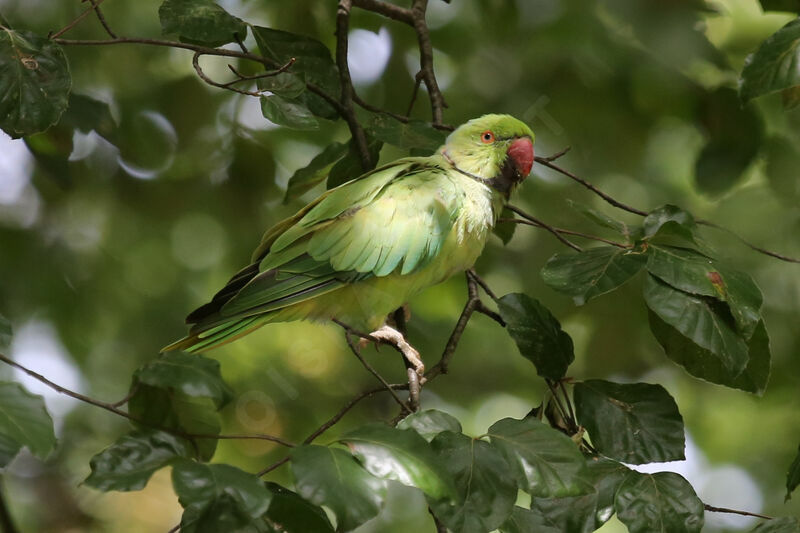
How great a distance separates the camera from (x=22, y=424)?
1244 mm

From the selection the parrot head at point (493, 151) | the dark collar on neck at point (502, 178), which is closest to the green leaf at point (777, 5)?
the parrot head at point (493, 151)

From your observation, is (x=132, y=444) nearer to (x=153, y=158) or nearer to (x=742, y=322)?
(x=742, y=322)

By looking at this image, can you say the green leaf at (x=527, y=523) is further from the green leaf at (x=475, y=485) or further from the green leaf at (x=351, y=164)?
the green leaf at (x=351, y=164)

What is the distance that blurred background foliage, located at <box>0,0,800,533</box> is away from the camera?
3646 millimetres

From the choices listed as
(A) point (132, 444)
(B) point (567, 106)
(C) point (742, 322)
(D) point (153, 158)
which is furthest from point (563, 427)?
(D) point (153, 158)

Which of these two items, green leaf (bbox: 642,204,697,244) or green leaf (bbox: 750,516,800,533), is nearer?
green leaf (bbox: 750,516,800,533)

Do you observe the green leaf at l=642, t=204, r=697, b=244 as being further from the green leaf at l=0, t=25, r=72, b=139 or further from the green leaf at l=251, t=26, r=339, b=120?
the green leaf at l=0, t=25, r=72, b=139

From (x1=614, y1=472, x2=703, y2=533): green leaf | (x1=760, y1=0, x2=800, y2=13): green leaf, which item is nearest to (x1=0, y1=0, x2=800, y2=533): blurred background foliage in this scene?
(x1=760, y1=0, x2=800, y2=13): green leaf

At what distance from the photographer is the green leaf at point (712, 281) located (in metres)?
1.69

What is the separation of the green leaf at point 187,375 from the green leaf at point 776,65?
4.59ft

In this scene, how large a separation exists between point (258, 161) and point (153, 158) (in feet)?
1.56

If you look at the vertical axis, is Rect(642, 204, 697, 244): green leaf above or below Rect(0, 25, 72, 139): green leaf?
below

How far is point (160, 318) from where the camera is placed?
13.0 feet

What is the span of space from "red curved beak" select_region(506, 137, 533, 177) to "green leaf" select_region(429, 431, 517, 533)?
3.41 feet
